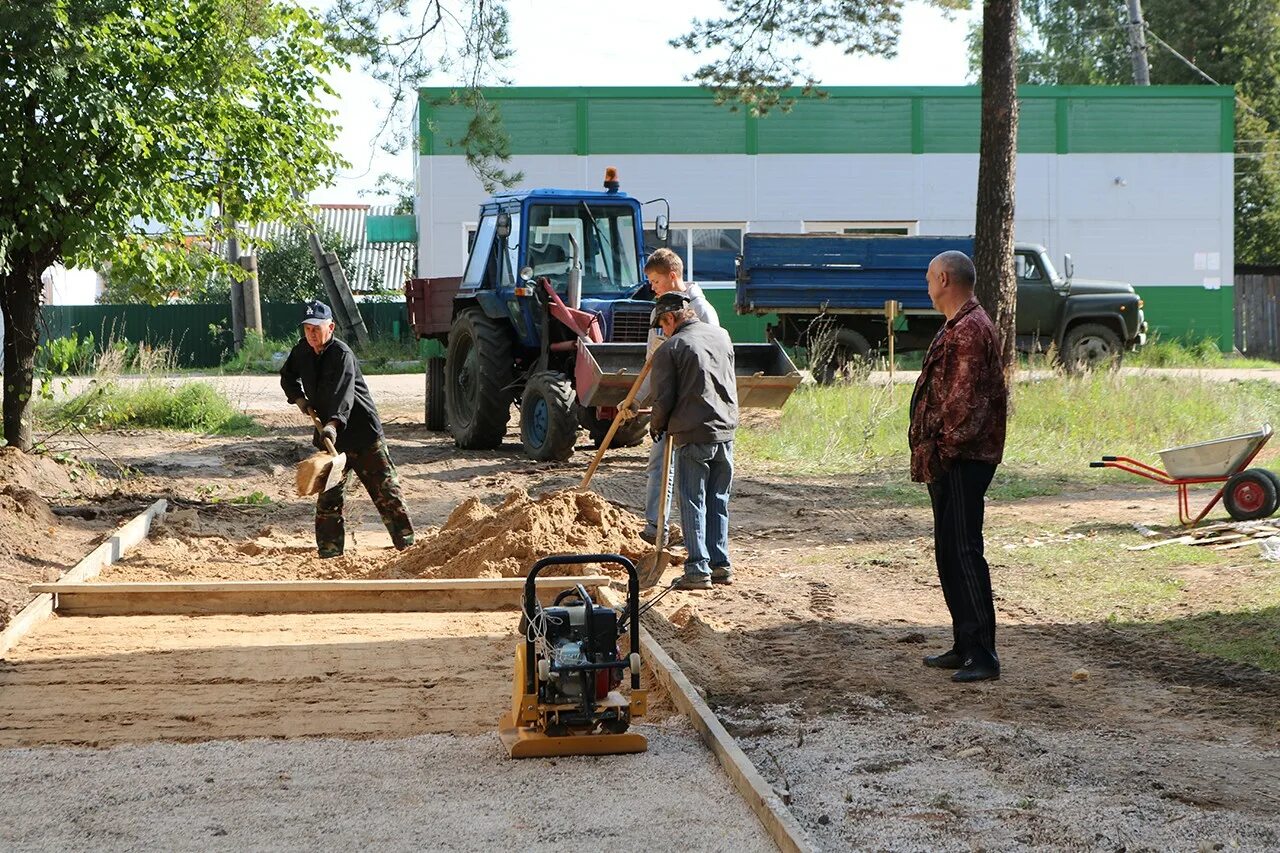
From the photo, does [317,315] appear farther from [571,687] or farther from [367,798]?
[367,798]

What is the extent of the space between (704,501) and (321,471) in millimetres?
2365

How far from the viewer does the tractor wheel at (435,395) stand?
1820cm

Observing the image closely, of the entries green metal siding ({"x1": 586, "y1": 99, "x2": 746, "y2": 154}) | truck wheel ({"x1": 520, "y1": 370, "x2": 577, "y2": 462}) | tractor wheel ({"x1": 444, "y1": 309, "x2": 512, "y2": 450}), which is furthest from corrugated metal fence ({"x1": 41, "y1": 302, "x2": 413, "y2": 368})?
truck wheel ({"x1": 520, "y1": 370, "x2": 577, "y2": 462})

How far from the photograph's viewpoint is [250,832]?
15.1 ft

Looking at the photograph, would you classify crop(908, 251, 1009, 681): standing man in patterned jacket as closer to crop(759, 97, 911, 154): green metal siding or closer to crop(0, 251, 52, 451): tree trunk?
crop(0, 251, 52, 451): tree trunk

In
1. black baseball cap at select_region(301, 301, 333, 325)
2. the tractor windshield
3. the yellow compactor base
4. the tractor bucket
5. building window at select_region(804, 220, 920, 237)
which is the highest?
building window at select_region(804, 220, 920, 237)

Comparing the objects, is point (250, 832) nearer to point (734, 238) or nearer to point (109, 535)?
point (109, 535)

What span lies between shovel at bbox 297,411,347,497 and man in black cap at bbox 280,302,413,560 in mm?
103

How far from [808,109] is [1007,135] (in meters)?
15.3

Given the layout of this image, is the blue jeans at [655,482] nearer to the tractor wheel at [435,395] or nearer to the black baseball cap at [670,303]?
the black baseball cap at [670,303]

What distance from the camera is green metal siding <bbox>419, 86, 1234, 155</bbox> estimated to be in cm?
3106

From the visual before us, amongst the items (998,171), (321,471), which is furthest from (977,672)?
(998,171)

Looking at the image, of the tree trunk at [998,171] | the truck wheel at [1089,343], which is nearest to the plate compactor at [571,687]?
the tree trunk at [998,171]

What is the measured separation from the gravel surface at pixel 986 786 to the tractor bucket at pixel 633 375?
7319mm
